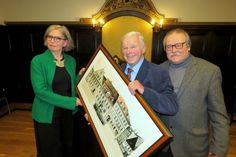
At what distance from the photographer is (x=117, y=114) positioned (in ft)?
3.49

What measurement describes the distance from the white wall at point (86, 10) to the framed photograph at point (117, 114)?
3.34 meters

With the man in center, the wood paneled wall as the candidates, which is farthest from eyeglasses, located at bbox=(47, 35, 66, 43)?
the wood paneled wall

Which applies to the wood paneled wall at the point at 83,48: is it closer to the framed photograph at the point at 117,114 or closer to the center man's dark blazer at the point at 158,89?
the framed photograph at the point at 117,114

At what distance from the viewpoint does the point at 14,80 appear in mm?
4812

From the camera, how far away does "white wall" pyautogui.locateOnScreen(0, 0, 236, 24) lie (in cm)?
415

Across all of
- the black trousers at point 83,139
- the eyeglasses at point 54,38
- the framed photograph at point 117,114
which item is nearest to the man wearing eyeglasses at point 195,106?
the framed photograph at point 117,114

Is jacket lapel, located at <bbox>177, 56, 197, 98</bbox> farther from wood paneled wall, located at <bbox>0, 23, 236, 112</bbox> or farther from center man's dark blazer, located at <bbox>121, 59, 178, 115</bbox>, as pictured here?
wood paneled wall, located at <bbox>0, 23, 236, 112</bbox>

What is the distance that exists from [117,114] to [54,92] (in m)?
0.93

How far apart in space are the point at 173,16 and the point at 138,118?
3818 millimetres

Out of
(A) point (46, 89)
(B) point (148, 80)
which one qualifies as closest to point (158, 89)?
(B) point (148, 80)

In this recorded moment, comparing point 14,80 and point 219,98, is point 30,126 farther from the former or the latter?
point 219,98

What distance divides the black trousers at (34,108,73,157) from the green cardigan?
78 millimetres

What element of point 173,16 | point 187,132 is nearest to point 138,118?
point 187,132

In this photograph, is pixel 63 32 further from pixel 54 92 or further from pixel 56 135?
pixel 56 135
